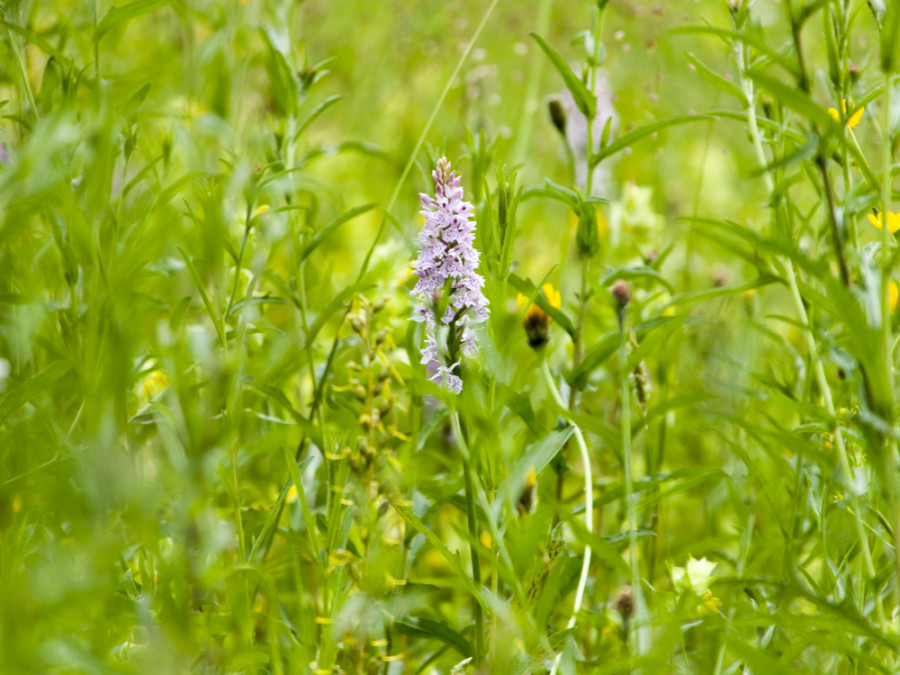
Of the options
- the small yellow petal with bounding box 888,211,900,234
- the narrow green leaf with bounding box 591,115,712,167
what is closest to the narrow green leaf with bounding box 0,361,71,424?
the narrow green leaf with bounding box 591,115,712,167

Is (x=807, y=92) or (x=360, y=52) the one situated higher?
(x=360, y=52)

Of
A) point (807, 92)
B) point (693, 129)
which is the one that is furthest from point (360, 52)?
point (807, 92)

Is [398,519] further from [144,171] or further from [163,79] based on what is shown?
[163,79]

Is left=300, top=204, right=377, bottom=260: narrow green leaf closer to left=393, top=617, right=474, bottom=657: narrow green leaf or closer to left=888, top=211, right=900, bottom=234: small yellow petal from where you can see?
left=393, top=617, right=474, bottom=657: narrow green leaf

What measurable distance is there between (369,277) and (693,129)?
257 cm

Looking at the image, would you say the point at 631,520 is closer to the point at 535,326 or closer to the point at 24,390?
the point at 535,326

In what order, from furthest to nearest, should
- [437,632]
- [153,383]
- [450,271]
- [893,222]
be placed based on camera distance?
[153,383]
[893,222]
[437,632]
[450,271]

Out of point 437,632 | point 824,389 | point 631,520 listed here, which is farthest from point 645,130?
point 437,632

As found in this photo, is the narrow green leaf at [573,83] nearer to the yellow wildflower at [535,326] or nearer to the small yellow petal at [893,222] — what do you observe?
the yellow wildflower at [535,326]

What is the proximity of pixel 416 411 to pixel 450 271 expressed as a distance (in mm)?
301

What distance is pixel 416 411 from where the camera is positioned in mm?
1123

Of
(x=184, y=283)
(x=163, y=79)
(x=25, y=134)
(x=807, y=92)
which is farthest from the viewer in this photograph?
(x=163, y=79)

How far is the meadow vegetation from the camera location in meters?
0.74

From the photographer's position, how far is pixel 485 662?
936 millimetres
